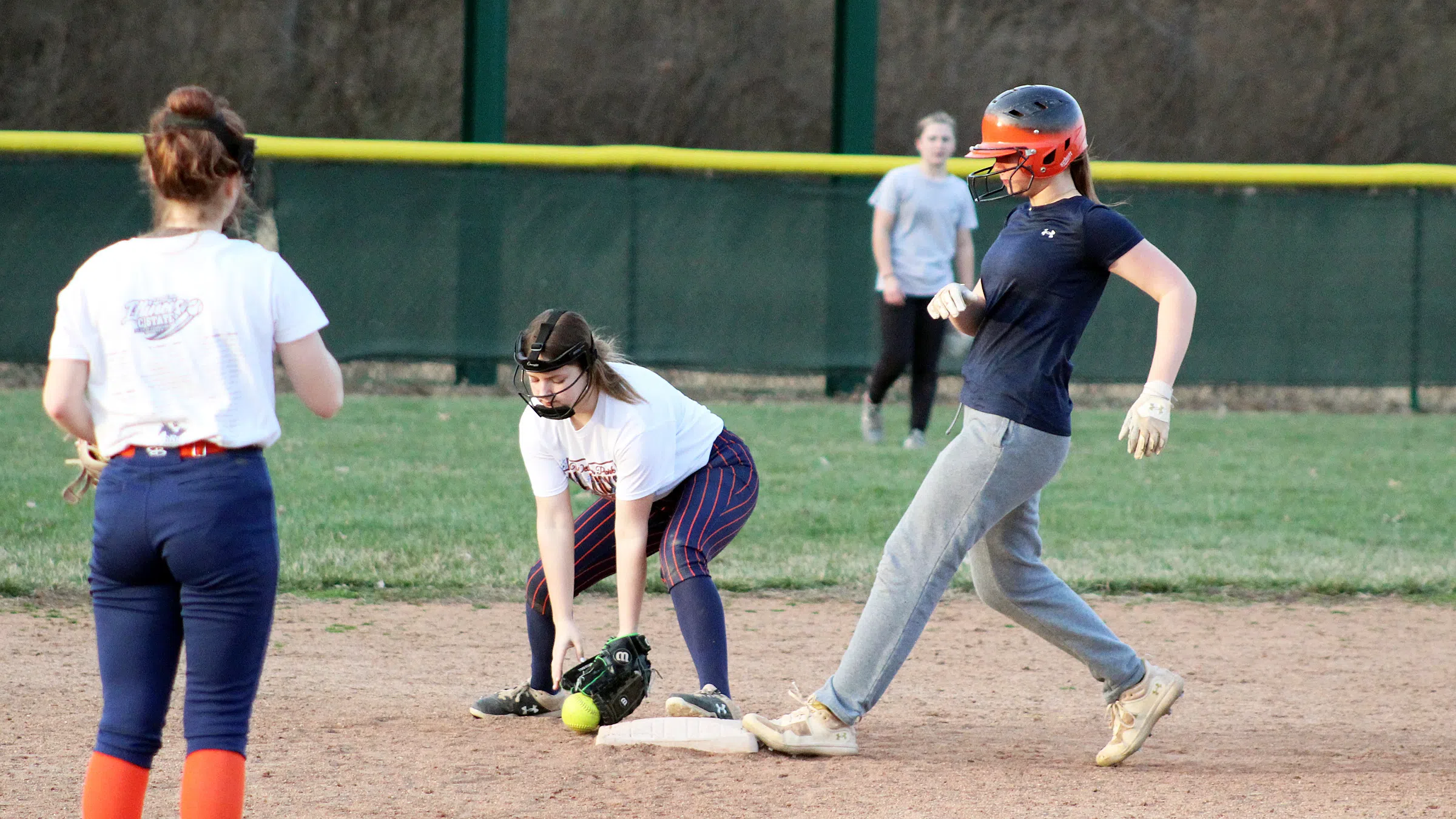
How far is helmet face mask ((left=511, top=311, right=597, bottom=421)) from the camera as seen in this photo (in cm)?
373

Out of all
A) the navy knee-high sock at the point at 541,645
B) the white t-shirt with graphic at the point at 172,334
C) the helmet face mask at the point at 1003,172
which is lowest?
the navy knee-high sock at the point at 541,645

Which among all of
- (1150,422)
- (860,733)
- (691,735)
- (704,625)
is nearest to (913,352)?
(860,733)

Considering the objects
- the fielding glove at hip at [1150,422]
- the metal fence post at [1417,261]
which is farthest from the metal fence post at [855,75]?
the fielding glove at hip at [1150,422]

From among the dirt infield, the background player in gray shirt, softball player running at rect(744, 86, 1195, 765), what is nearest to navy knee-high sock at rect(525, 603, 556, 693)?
the dirt infield

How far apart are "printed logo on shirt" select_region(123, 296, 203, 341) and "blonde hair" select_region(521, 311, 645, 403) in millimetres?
1214

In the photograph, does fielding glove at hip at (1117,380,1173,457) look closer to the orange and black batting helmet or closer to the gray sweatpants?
the gray sweatpants

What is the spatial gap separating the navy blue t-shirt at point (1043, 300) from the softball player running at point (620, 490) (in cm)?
81

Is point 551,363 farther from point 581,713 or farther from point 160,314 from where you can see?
point 160,314

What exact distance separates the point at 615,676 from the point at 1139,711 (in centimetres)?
131

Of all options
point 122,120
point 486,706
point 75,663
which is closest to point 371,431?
point 75,663

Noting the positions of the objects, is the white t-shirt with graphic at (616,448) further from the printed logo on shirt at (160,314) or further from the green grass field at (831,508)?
the green grass field at (831,508)

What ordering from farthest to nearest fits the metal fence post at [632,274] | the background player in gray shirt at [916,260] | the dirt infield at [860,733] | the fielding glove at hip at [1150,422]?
the metal fence post at [632,274] → the background player in gray shirt at [916,260] → the dirt infield at [860,733] → the fielding glove at hip at [1150,422]

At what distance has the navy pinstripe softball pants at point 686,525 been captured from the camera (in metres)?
4.02

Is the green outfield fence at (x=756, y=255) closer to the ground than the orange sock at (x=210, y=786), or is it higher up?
higher up
